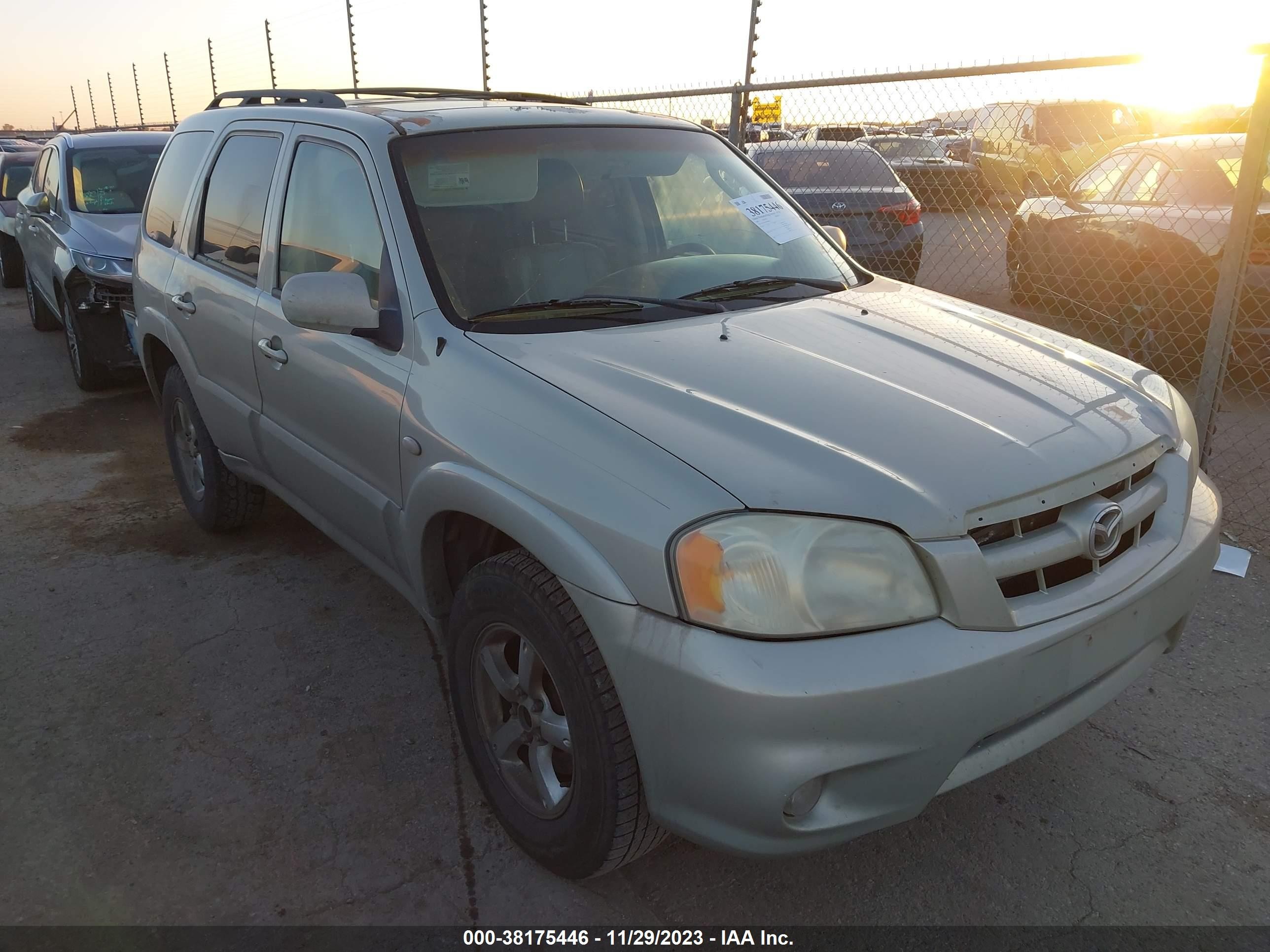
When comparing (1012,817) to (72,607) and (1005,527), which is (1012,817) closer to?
(1005,527)

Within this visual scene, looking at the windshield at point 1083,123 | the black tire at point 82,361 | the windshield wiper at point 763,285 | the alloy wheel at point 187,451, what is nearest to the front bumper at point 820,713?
the windshield wiper at point 763,285

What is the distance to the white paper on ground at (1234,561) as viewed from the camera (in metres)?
4.00

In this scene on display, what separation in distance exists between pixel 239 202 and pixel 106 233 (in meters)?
4.03

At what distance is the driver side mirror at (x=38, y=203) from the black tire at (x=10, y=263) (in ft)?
17.0

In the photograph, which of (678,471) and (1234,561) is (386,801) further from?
(1234,561)

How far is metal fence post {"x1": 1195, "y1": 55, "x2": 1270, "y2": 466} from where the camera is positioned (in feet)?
13.8

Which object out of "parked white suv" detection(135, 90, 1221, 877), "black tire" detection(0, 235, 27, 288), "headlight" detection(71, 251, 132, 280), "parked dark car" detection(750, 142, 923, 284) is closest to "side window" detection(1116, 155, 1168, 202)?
"parked dark car" detection(750, 142, 923, 284)

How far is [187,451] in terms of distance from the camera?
4.58m

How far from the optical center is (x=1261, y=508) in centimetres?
468

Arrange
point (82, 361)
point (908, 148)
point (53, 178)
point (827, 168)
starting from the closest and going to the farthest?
point (82, 361) → point (53, 178) → point (827, 168) → point (908, 148)

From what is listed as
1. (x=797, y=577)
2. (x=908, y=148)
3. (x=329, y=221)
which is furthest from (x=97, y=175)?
(x=908, y=148)

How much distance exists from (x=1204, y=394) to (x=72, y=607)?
499 centimetres

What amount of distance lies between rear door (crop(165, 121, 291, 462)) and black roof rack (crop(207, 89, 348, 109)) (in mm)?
164

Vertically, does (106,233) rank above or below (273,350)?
below
